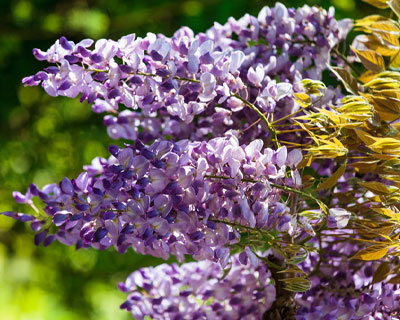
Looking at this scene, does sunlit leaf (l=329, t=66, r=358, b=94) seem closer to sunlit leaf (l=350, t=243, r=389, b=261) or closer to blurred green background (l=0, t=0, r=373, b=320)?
sunlit leaf (l=350, t=243, r=389, b=261)

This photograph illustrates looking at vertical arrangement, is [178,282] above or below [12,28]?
above

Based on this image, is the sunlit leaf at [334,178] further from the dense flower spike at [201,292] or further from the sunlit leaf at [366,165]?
the dense flower spike at [201,292]

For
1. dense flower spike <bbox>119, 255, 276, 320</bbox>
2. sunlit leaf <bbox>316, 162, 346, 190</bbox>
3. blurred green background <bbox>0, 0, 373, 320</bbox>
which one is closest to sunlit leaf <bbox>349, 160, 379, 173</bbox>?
sunlit leaf <bbox>316, 162, 346, 190</bbox>

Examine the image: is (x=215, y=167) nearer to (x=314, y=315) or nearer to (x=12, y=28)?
(x=314, y=315)

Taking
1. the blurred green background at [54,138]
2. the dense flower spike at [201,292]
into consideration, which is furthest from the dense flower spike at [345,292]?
the blurred green background at [54,138]

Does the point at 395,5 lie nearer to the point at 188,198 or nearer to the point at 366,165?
the point at 366,165

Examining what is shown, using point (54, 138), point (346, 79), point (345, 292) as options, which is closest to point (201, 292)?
point (345, 292)

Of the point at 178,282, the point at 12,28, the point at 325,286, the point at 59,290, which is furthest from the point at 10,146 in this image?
the point at 325,286
